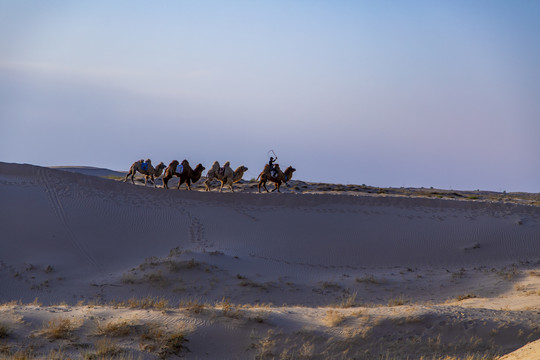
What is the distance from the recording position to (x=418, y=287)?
1970 centimetres

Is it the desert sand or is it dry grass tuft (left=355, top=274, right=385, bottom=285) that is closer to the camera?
the desert sand

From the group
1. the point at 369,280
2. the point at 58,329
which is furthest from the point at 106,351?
the point at 369,280

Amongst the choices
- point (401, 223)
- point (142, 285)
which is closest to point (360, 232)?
point (401, 223)

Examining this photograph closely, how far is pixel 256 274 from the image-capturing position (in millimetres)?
20547

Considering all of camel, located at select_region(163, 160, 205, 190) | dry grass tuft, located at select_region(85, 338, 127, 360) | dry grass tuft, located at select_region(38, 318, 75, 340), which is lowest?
dry grass tuft, located at select_region(85, 338, 127, 360)

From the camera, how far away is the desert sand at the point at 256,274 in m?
9.88

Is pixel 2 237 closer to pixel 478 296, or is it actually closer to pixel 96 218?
pixel 96 218

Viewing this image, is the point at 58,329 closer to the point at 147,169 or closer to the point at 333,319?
the point at 333,319

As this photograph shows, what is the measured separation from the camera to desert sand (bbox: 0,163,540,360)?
32.4 ft

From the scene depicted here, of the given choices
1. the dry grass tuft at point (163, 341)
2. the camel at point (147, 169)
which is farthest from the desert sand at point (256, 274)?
the camel at point (147, 169)

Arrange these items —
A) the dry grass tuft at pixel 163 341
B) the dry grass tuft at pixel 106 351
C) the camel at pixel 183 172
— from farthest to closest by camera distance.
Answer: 1. the camel at pixel 183 172
2. the dry grass tuft at pixel 163 341
3. the dry grass tuft at pixel 106 351

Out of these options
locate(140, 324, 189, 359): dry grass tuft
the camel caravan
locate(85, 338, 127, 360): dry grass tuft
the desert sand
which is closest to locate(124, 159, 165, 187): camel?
the camel caravan

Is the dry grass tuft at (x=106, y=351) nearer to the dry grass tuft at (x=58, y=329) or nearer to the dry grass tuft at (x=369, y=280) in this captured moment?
the dry grass tuft at (x=58, y=329)

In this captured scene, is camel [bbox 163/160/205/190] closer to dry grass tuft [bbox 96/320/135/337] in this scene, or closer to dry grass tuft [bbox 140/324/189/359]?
dry grass tuft [bbox 96/320/135/337]
